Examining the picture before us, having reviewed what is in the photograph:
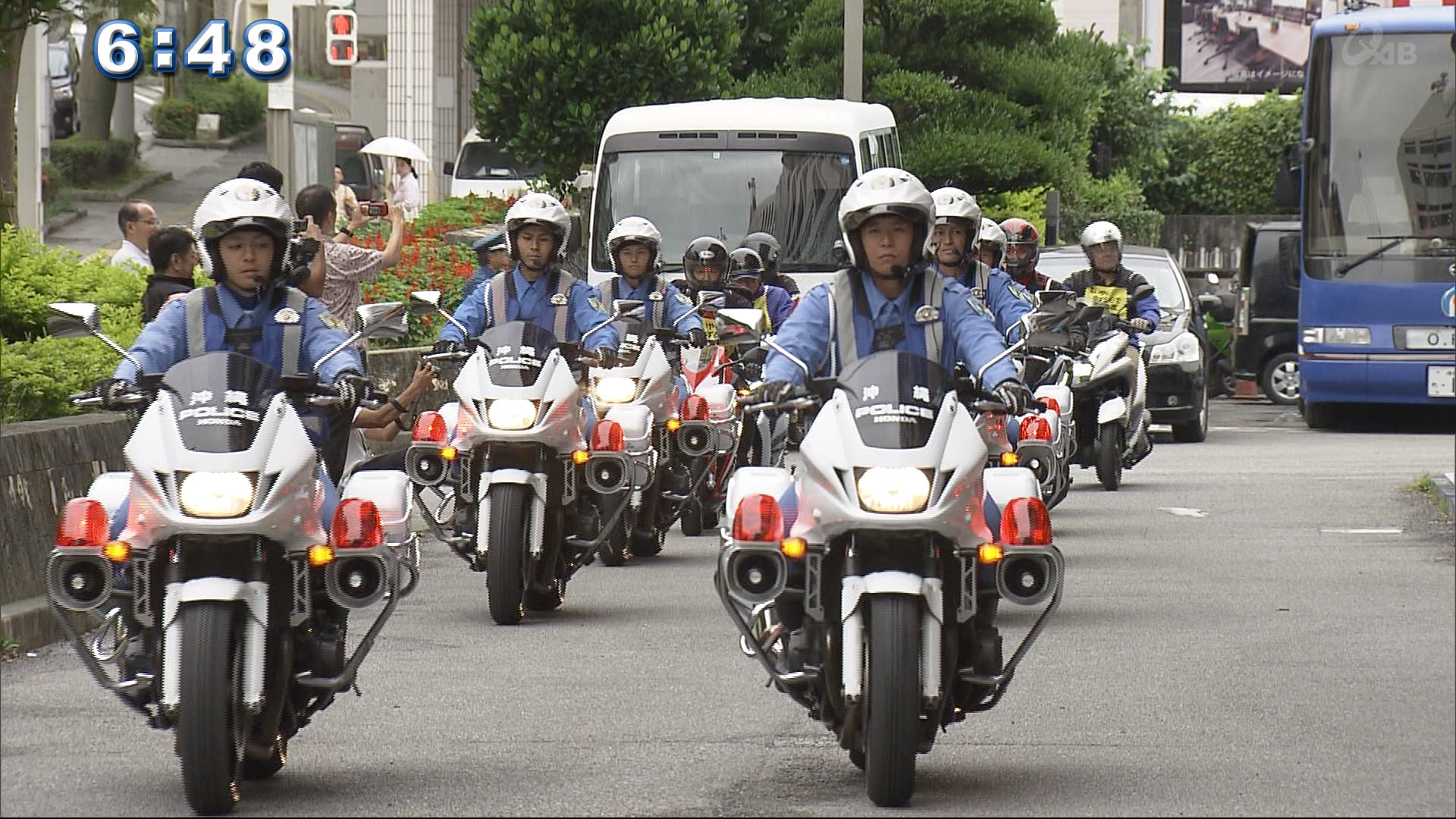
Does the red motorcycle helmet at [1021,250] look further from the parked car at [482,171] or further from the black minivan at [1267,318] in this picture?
the parked car at [482,171]

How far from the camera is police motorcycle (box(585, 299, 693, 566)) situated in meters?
12.9

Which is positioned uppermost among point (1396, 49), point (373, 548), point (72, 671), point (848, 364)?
point (1396, 49)

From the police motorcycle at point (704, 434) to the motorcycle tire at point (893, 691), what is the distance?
249 inches

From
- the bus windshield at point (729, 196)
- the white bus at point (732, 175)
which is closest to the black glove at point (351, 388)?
the white bus at point (732, 175)

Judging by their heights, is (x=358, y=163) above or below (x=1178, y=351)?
above

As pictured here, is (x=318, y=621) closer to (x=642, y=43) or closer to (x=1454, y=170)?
(x=1454, y=170)

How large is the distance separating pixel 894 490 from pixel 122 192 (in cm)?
3558

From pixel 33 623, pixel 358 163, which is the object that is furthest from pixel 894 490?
pixel 358 163

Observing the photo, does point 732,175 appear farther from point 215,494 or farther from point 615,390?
point 215,494

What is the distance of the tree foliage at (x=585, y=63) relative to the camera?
2714 centimetres

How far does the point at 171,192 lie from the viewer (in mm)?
41219

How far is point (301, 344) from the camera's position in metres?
7.80

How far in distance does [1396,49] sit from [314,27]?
160 ft

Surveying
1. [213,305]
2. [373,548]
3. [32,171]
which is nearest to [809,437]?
[373,548]
